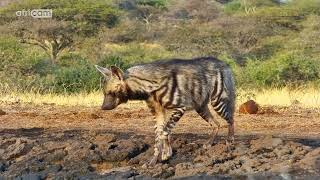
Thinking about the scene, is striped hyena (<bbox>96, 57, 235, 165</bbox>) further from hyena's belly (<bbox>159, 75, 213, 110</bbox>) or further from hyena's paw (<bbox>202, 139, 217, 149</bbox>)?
hyena's paw (<bbox>202, 139, 217, 149</bbox>)

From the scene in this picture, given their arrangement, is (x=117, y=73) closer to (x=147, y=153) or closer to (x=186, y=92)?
(x=186, y=92)

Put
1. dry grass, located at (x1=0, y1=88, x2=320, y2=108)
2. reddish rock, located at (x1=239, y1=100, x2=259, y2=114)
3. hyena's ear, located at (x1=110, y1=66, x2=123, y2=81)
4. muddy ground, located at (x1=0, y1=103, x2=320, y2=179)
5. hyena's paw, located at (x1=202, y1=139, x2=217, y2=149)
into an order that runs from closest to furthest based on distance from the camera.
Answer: muddy ground, located at (x1=0, y1=103, x2=320, y2=179), hyena's ear, located at (x1=110, y1=66, x2=123, y2=81), hyena's paw, located at (x1=202, y1=139, x2=217, y2=149), reddish rock, located at (x1=239, y1=100, x2=259, y2=114), dry grass, located at (x1=0, y1=88, x2=320, y2=108)

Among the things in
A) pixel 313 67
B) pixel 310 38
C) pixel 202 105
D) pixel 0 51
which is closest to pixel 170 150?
pixel 202 105

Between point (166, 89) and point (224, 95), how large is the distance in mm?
853

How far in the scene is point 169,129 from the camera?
762 centimetres

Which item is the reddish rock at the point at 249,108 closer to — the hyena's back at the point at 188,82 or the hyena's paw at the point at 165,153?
the hyena's back at the point at 188,82

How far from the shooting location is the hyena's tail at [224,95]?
8.02 metres

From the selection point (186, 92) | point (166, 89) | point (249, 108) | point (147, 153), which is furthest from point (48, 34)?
point (166, 89)

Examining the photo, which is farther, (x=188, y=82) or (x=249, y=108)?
(x=249, y=108)

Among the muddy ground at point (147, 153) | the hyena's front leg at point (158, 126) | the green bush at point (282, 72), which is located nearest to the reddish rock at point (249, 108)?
the muddy ground at point (147, 153)

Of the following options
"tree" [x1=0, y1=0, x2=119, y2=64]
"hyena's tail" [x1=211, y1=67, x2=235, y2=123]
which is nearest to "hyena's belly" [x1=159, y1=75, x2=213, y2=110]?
"hyena's tail" [x1=211, y1=67, x2=235, y2=123]

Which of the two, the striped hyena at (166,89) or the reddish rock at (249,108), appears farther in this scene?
the reddish rock at (249,108)

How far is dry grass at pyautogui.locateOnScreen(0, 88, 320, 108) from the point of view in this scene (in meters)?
14.0

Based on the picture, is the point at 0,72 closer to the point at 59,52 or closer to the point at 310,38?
the point at 59,52
